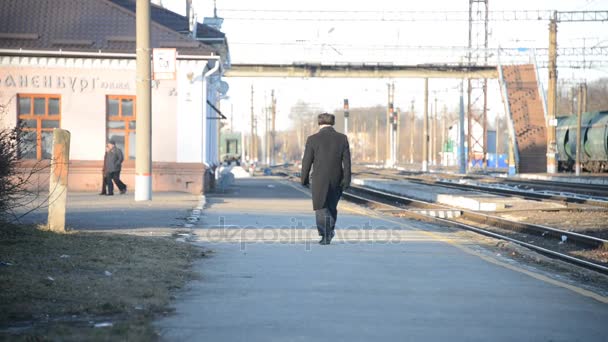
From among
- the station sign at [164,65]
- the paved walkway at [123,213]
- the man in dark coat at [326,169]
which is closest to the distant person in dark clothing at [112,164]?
the paved walkway at [123,213]

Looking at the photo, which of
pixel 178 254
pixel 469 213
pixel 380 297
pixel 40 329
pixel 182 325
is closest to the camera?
pixel 40 329

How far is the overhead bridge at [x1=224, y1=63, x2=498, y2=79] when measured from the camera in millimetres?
54938

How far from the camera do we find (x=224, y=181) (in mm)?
30750

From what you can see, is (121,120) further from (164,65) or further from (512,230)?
(512,230)

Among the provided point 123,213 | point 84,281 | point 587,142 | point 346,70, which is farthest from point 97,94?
point 587,142

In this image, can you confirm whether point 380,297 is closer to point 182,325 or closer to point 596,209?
point 182,325

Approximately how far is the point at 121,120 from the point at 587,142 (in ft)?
115

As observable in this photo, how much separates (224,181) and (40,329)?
24.9 m

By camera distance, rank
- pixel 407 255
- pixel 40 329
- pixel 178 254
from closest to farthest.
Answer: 1. pixel 40 329
2. pixel 178 254
3. pixel 407 255

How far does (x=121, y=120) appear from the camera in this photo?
2716 cm

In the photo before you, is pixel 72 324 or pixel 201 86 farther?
pixel 201 86

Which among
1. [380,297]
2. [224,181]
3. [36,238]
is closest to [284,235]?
[36,238]

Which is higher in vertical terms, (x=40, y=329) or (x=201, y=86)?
(x=201, y=86)

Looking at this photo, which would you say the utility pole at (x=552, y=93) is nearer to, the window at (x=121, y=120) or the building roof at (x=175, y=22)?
the building roof at (x=175, y=22)
